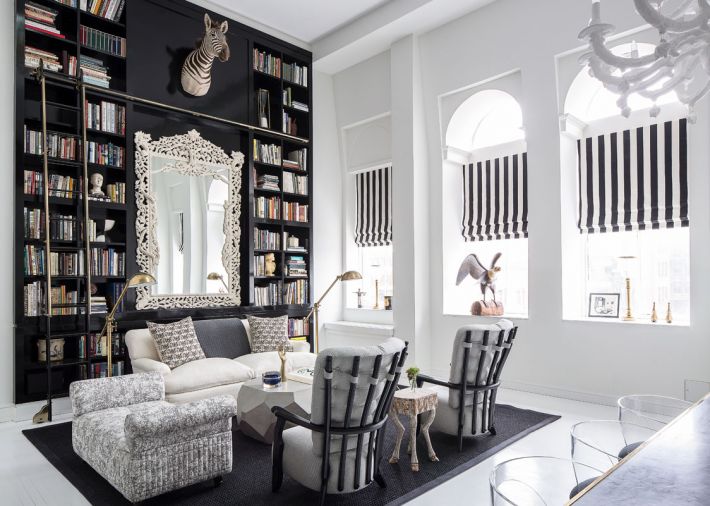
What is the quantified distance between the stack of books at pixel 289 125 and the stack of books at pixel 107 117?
2166 millimetres

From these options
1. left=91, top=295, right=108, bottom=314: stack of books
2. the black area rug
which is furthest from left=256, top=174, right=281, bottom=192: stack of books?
the black area rug

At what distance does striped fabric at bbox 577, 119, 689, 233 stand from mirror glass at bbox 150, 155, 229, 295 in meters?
4.29

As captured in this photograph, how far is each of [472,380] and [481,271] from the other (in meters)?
2.62

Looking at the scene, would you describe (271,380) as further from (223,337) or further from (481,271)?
(481,271)

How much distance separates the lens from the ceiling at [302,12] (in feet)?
20.3

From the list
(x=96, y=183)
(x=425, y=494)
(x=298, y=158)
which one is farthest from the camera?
(x=298, y=158)

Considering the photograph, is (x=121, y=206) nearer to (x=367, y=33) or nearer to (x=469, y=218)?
(x=367, y=33)

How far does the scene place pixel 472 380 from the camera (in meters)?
3.72

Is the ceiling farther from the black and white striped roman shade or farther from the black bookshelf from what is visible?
the black and white striped roman shade

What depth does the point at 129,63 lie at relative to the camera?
17.9 feet

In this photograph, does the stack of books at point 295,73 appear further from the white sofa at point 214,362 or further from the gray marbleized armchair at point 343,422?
the gray marbleized armchair at point 343,422

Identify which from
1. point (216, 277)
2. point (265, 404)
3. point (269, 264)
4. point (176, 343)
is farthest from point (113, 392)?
point (269, 264)

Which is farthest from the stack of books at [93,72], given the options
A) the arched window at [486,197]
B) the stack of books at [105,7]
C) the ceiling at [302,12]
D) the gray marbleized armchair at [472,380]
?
the gray marbleized armchair at [472,380]

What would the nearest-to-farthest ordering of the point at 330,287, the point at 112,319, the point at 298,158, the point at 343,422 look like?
the point at 343,422 < the point at 112,319 < the point at 330,287 < the point at 298,158
